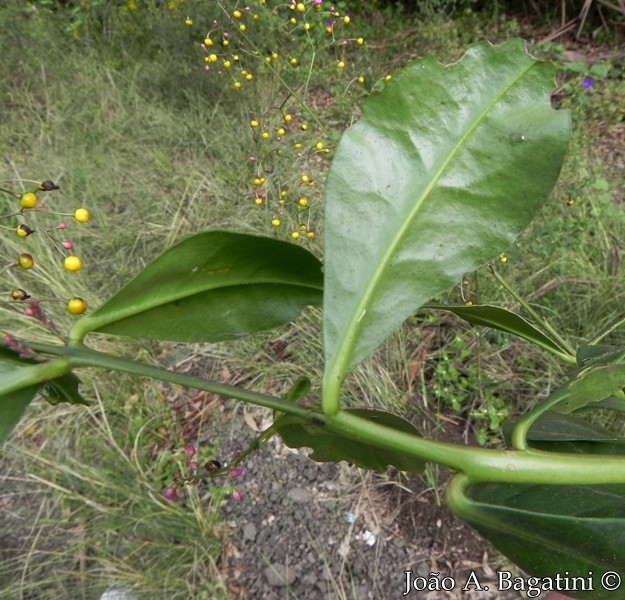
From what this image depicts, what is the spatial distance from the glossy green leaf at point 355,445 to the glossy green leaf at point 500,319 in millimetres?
87

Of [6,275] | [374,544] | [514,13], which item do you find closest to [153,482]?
[374,544]

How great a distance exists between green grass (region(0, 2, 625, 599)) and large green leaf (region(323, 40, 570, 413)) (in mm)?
609

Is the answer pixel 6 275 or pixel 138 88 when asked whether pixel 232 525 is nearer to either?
pixel 6 275

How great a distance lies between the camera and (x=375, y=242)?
329 mm

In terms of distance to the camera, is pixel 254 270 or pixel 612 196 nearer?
pixel 254 270

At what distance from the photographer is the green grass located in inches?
49.8

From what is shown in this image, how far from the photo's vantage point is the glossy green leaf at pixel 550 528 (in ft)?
1.11

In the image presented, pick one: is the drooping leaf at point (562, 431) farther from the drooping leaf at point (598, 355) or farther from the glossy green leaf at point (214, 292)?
the glossy green leaf at point (214, 292)

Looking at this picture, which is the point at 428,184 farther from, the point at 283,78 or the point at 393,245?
the point at 283,78

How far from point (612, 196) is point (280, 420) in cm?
179

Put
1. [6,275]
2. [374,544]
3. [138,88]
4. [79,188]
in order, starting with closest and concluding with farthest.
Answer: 1. [374,544]
2. [6,275]
3. [79,188]
4. [138,88]

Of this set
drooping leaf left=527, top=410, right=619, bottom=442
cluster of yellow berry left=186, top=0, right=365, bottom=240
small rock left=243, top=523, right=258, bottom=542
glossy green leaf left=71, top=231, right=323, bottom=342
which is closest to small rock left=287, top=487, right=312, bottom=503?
small rock left=243, top=523, right=258, bottom=542

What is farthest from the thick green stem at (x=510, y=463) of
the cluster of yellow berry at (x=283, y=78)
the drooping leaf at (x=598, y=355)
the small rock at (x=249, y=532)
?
the cluster of yellow berry at (x=283, y=78)

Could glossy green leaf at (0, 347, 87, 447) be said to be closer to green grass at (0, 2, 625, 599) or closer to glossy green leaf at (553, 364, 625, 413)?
glossy green leaf at (553, 364, 625, 413)
